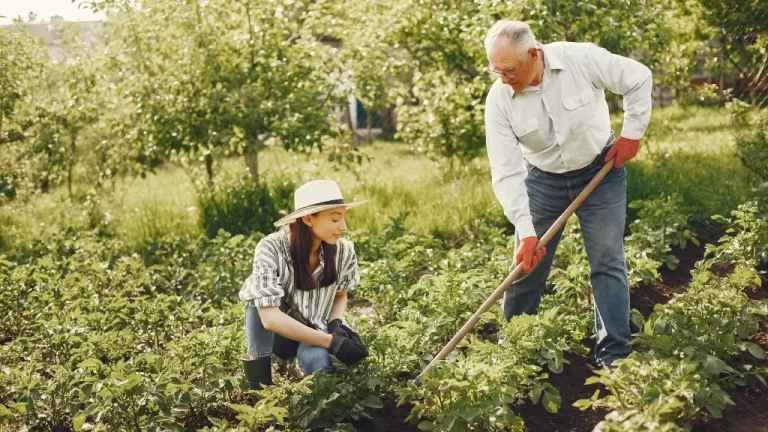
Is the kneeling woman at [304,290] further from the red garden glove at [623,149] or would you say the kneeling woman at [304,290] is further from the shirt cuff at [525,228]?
the red garden glove at [623,149]

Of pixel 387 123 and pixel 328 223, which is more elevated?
pixel 328 223

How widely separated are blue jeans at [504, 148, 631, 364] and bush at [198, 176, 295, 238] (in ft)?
11.4

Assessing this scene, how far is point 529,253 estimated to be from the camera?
12.9 feet

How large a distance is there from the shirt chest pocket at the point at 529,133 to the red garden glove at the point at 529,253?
488mm

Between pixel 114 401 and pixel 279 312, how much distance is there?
805mm

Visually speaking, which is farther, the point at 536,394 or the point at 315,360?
the point at 315,360

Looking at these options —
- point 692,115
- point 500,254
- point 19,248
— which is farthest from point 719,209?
point 692,115

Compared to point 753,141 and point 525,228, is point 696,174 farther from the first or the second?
point 525,228

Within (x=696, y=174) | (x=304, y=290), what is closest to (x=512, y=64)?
(x=304, y=290)

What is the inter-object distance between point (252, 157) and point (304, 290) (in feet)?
14.1

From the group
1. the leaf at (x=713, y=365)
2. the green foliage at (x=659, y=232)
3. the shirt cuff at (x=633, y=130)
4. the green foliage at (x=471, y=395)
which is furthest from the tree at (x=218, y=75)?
the leaf at (x=713, y=365)

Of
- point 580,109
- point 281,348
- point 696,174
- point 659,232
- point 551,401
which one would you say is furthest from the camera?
point 696,174

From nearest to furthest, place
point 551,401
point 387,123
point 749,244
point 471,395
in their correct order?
1. point 471,395
2. point 551,401
3. point 749,244
4. point 387,123

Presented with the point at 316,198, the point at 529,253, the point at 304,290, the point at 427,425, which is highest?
the point at 316,198
